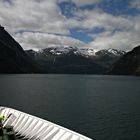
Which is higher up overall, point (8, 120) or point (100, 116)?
point (8, 120)

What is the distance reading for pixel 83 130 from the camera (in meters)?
41.1

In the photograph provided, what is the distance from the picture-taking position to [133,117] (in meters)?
53.4

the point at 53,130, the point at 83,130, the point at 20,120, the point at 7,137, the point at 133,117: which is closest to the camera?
the point at 7,137

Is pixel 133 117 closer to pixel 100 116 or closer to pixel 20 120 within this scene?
pixel 100 116

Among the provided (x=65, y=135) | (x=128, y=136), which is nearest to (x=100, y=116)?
(x=128, y=136)

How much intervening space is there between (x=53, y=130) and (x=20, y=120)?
3856mm

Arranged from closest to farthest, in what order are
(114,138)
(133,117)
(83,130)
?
(114,138) → (83,130) → (133,117)

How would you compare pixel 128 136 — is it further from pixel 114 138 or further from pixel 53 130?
pixel 53 130

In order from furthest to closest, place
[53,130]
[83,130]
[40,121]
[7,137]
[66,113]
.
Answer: [66,113] → [83,130] → [40,121] → [53,130] → [7,137]

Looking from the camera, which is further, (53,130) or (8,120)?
(8,120)

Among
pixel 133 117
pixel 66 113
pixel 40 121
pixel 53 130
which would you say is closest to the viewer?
pixel 53 130

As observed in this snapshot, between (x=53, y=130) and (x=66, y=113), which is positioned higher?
(x=53, y=130)

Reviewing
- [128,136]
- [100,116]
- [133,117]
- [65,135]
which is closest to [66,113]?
[100,116]

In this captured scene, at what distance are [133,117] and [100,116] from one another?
702 centimetres
